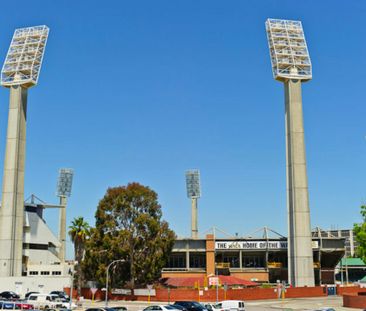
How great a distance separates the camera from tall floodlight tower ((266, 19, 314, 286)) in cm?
8850

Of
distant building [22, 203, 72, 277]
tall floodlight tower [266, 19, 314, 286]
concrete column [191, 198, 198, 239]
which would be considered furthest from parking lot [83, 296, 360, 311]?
concrete column [191, 198, 198, 239]

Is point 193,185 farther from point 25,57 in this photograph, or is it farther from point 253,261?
point 25,57

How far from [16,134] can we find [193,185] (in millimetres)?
69566

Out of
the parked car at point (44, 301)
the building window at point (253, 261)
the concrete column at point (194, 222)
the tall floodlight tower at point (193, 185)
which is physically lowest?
the parked car at point (44, 301)

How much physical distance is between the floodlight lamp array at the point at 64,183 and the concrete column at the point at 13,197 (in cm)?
6779

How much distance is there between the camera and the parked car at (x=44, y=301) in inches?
2402

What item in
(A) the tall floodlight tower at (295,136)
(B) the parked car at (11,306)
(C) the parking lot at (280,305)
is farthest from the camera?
(A) the tall floodlight tower at (295,136)

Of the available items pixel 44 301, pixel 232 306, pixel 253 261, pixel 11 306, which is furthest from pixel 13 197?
pixel 232 306

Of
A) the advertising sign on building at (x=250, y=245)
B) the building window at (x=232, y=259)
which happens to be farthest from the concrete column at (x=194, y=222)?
the advertising sign on building at (x=250, y=245)

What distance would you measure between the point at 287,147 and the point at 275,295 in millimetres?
25198

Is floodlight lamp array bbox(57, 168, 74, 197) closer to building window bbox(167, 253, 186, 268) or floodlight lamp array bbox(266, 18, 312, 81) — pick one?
building window bbox(167, 253, 186, 268)

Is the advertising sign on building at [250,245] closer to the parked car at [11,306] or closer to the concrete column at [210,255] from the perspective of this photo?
the concrete column at [210,255]

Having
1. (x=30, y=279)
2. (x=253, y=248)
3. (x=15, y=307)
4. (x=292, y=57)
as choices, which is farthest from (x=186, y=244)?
(x=15, y=307)

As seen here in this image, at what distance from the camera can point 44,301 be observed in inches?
2436
